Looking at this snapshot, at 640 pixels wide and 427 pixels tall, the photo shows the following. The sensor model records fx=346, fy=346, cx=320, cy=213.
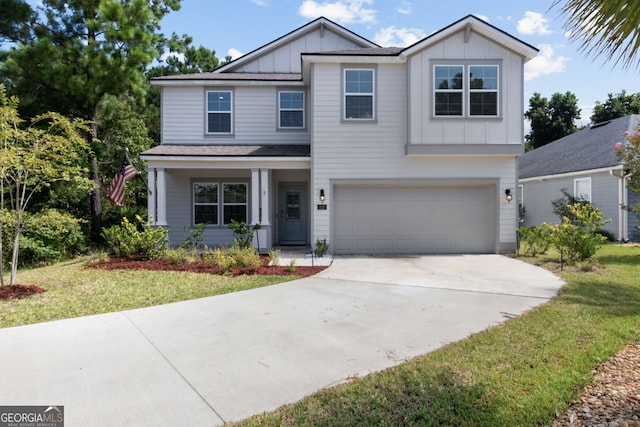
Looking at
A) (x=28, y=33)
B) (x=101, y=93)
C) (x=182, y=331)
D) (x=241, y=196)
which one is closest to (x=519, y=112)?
(x=241, y=196)

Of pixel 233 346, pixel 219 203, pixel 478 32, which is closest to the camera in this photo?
pixel 233 346

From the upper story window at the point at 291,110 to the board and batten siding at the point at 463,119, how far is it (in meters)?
4.19

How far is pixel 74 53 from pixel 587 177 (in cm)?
2049

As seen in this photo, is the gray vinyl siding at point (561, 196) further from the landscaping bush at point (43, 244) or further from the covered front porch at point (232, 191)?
the landscaping bush at point (43, 244)

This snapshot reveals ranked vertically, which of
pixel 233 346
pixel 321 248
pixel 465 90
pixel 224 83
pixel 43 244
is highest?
pixel 224 83

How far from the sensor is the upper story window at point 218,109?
12.7 meters

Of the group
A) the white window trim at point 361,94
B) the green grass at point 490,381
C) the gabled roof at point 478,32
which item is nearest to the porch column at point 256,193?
the white window trim at point 361,94

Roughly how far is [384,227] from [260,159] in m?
4.53

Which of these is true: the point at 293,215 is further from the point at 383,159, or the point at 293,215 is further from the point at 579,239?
the point at 579,239

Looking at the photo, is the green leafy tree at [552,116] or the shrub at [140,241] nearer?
the shrub at [140,241]

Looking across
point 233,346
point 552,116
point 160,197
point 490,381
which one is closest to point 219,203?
point 160,197

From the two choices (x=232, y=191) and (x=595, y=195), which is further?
(x=595, y=195)

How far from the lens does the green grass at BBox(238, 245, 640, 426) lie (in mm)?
2671

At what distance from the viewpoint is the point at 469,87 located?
10.3 meters
